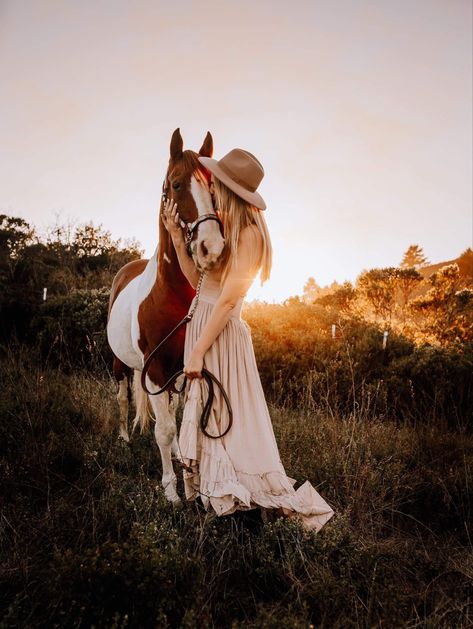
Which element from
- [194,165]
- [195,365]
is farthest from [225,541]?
[194,165]

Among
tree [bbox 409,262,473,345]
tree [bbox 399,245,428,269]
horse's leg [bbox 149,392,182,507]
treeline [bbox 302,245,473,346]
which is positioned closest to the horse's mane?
horse's leg [bbox 149,392,182,507]

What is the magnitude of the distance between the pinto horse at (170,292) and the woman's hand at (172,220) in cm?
4

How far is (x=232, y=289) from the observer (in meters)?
2.13

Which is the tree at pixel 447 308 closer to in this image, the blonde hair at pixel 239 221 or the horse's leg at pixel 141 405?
the horse's leg at pixel 141 405

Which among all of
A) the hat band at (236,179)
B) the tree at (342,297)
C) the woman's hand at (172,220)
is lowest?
the woman's hand at (172,220)

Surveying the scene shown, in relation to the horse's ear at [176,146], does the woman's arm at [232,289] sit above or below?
below

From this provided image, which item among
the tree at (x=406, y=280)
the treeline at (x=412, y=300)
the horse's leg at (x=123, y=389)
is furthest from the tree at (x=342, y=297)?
the horse's leg at (x=123, y=389)

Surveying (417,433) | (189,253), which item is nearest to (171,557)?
(189,253)

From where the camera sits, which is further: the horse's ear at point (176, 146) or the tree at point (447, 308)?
the tree at point (447, 308)

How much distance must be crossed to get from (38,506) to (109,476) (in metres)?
0.47

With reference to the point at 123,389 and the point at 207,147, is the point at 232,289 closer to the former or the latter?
the point at 207,147

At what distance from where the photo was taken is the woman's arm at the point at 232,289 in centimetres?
212

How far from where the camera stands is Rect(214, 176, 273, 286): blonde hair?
217 cm

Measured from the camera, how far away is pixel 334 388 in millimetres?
5340
